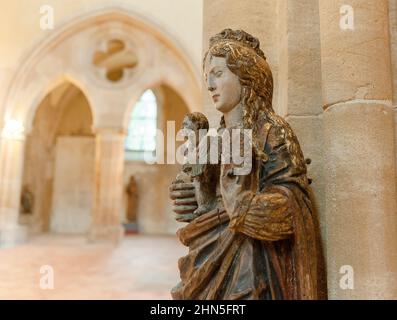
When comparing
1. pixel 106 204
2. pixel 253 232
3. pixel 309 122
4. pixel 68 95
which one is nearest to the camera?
pixel 253 232

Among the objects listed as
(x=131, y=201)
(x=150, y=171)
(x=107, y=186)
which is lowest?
(x=131, y=201)

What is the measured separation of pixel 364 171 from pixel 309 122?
1.06ft

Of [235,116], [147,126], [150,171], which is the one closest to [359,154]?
[235,116]

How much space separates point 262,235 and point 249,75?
497 mm

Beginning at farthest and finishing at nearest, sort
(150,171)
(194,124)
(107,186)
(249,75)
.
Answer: (150,171) → (107,186) → (194,124) → (249,75)

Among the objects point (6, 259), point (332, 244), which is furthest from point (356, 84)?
point (6, 259)

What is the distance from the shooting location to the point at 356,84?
1.25m

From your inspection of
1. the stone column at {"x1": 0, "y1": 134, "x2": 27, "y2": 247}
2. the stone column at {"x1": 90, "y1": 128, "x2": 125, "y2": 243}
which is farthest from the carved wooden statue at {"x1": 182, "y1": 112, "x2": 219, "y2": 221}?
the stone column at {"x1": 0, "y1": 134, "x2": 27, "y2": 247}

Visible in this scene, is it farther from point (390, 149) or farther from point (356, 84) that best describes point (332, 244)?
point (356, 84)

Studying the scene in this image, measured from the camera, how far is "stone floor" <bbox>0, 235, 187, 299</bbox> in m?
3.82

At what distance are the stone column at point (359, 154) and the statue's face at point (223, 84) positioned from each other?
0.36 metres

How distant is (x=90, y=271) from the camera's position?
16.3ft

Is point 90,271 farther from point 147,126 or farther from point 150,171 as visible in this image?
point 147,126
